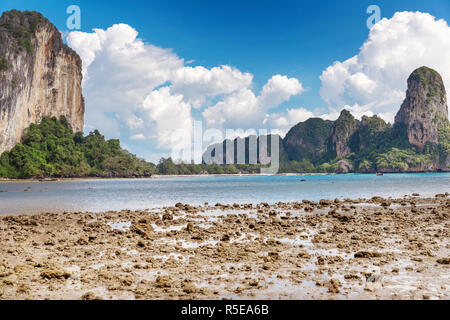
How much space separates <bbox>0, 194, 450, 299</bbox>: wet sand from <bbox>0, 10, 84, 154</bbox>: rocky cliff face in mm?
102821

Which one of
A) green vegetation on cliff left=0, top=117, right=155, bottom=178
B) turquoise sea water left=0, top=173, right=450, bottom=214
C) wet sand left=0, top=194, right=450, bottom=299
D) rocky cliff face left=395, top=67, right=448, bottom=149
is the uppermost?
rocky cliff face left=395, top=67, right=448, bottom=149

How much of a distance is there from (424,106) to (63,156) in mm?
169330

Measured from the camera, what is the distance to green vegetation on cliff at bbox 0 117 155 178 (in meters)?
101

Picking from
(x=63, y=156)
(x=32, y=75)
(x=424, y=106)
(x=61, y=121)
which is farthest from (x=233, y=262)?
(x=424, y=106)

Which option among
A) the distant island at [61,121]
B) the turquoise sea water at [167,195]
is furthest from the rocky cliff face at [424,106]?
the turquoise sea water at [167,195]

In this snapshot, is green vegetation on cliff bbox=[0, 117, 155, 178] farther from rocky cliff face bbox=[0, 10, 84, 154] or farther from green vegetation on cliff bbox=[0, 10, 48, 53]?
green vegetation on cliff bbox=[0, 10, 48, 53]

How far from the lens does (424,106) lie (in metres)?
183

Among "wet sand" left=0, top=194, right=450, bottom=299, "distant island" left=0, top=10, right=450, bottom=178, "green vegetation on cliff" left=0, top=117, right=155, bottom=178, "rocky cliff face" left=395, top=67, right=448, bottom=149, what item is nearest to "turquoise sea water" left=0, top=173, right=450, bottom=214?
"wet sand" left=0, top=194, right=450, bottom=299

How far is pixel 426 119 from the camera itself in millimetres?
179500

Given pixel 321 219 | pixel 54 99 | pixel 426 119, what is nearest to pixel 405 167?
pixel 426 119

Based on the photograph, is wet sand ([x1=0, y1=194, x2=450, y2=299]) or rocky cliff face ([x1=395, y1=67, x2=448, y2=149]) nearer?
wet sand ([x1=0, y1=194, x2=450, y2=299])

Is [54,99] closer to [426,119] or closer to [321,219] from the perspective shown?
[321,219]

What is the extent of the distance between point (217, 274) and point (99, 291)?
2.53 m
